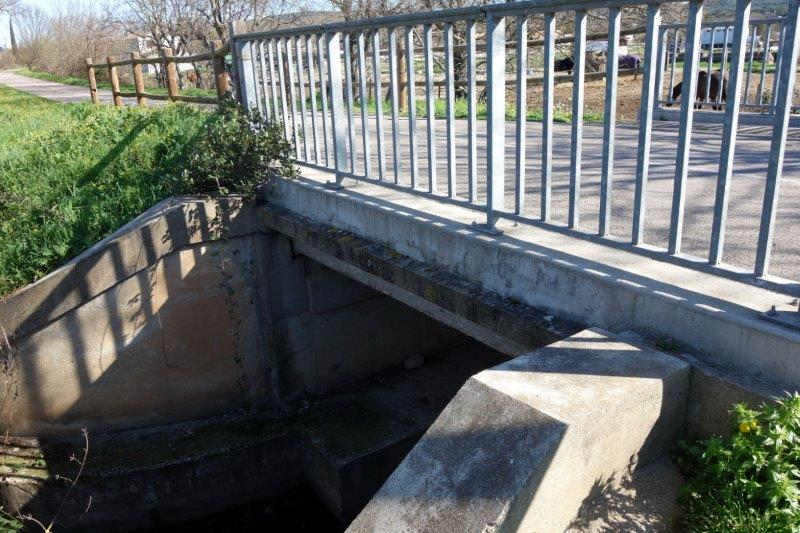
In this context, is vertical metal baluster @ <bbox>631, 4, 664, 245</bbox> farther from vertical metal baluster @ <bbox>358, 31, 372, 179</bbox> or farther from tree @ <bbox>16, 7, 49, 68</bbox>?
tree @ <bbox>16, 7, 49, 68</bbox>

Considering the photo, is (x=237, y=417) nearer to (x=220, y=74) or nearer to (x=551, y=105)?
(x=220, y=74)

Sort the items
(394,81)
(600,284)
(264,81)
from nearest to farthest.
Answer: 1. (600,284)
2. (394,81)
3. (264,81)

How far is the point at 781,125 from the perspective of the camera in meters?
2.40

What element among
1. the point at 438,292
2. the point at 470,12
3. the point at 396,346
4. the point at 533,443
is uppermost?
the point at 470,12

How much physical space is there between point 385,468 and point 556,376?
4.01 metres

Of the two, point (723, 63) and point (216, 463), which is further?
point (723, 63)

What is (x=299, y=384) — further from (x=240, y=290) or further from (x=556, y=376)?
(x=556, y=376)

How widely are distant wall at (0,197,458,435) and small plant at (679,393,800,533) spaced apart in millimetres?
4912

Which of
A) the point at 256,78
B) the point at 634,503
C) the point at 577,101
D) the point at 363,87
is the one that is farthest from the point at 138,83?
the point at 634,503

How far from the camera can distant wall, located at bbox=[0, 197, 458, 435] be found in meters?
5.86

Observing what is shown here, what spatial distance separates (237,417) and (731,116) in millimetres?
5677

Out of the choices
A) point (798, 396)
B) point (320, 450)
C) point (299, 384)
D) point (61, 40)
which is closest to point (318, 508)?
point (320, 450)

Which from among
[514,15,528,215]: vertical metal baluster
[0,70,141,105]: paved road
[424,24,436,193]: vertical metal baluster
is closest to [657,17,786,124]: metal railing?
[514,15,528,215]: vertical metal baluster

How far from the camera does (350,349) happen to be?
7.38 meters
